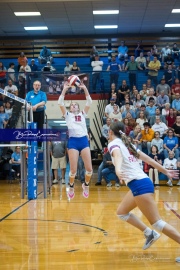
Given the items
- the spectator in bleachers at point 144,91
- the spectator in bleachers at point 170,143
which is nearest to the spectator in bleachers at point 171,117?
the spectator in bleachers at point 170,143

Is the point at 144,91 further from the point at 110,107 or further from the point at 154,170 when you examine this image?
the point at 154,170

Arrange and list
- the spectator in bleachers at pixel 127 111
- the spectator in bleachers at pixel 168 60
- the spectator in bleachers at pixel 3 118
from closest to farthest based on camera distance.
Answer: the spectator in bleachers at pixel 3 118 < the spectator in bleachers at pixel 127 111 < the spectator in bleachers at pixel 168 60

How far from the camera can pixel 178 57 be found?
2556 cm

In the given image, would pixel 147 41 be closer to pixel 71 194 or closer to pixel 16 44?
pixel 16 44

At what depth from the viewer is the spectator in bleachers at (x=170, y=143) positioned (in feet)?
59.0

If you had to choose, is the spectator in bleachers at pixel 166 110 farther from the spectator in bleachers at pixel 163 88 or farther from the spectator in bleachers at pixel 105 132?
the spectator in bleachers at pixel 105 132

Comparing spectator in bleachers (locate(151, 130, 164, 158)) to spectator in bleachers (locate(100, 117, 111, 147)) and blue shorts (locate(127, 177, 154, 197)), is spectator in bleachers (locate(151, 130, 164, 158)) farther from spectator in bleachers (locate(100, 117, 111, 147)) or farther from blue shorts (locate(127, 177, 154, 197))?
blue shorts (locate(127, 177, 154, 197))

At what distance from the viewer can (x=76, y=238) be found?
8.37 metres

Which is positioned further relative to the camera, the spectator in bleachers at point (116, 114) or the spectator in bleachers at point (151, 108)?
the spectator in bleachers at point (151, 108)

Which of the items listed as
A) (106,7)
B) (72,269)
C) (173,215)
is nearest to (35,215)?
(173,215)

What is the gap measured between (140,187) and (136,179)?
14 cm

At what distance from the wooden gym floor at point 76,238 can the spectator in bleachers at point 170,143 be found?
4128 mm

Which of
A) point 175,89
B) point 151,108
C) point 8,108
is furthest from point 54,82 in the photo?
point 175,89

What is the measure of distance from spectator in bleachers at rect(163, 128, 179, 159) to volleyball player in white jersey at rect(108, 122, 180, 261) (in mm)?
11295
